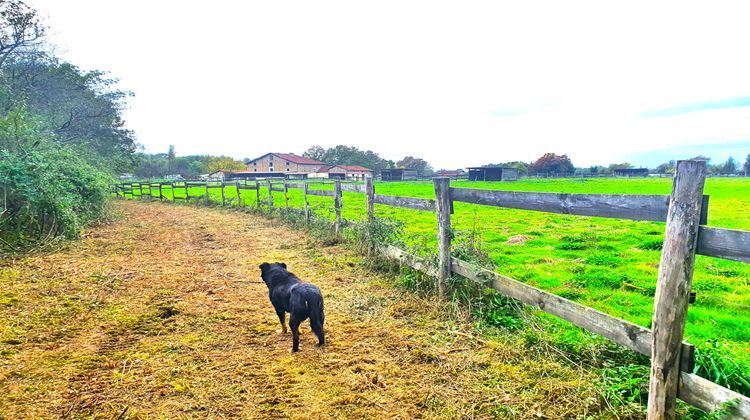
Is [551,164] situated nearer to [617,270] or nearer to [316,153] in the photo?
[316,153]

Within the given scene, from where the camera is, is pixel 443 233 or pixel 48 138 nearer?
pixel 443 233

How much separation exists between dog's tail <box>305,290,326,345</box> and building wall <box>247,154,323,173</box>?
315 ft

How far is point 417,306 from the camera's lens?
4801 mm

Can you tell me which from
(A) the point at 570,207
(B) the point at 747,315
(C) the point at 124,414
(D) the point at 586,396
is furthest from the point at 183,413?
(B) the point at 747,315

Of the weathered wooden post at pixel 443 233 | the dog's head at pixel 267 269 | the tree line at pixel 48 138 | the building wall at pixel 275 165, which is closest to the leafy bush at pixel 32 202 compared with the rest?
the tree line at pixel 48 138

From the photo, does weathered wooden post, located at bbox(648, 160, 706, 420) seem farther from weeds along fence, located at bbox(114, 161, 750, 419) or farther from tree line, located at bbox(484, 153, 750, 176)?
tree line, located at bbox(484, 153, 750, 176)

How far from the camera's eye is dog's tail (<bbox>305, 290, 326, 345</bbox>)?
3.65m

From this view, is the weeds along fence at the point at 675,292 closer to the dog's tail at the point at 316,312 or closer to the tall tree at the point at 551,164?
the dog's tail at the point at 316,312

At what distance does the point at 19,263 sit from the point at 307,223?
6.12m

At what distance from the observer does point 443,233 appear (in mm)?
4852

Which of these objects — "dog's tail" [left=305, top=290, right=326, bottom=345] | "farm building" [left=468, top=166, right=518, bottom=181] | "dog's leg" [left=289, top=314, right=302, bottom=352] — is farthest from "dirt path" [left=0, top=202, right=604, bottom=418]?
"farm building" [left=468, top=166, right=518, bottom=181]

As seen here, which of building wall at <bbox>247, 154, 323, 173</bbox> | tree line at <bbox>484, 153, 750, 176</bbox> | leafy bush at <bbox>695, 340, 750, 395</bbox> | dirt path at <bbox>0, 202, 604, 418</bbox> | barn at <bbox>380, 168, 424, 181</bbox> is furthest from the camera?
building wall at <bbox>247, 154, 323, 173</bbox>

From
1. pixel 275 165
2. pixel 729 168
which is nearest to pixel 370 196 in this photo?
pixel 275 165

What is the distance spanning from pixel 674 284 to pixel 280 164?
100224 mm
